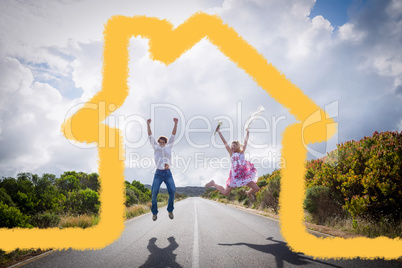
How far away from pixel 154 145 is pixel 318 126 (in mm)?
4972

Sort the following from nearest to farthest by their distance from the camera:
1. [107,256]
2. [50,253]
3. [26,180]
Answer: [107,256] → [50,253] → [26,180]

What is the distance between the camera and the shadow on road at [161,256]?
15.3 ft

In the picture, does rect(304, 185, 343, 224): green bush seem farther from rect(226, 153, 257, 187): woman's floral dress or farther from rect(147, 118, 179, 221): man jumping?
rect(147, 118, 179, 221): man jumping

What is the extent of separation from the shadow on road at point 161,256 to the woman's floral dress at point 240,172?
111 inches

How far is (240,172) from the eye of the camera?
781cm

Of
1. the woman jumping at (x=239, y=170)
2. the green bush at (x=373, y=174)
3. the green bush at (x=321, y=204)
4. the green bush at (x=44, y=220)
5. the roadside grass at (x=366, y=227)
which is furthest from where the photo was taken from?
the green bush at (x=321, y=204)

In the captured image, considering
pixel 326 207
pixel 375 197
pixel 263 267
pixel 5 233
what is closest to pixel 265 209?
pixel 326 207

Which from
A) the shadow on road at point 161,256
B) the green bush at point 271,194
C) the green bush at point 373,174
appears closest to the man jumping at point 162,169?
the shadow on road at point 161,256

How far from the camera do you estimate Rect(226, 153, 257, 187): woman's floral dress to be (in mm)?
7719

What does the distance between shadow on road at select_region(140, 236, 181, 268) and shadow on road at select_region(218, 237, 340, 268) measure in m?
1.94

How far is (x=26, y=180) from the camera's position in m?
12.0

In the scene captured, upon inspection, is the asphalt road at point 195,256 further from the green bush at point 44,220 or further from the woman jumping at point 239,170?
the green bush at point 44,220

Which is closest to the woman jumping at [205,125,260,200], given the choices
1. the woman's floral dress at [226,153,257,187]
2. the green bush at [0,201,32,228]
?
the woman's floral dress at [226,153,257,187]

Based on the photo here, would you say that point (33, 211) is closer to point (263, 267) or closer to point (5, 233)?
point (5, 233)
